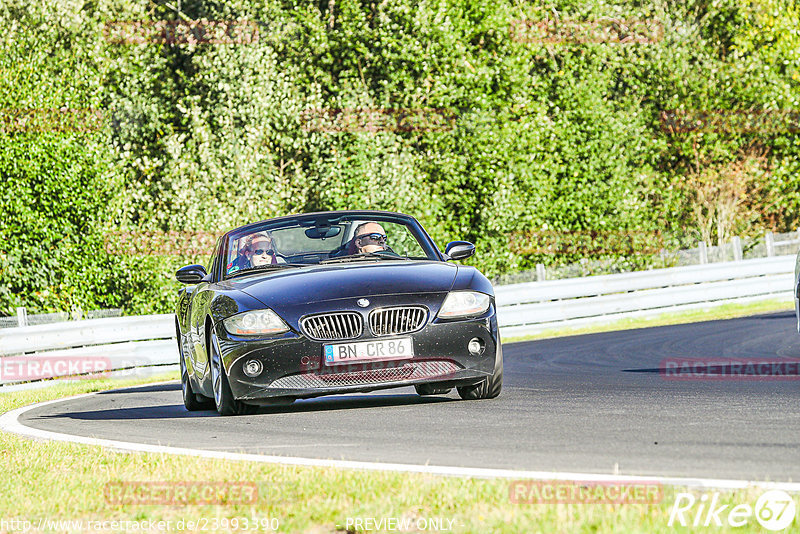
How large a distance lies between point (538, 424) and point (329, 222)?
312 cm

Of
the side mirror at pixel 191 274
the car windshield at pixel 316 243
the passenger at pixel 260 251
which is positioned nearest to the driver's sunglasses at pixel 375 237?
the car windshield at pixel 316 243

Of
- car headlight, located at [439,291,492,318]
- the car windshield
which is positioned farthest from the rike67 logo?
the car windshield

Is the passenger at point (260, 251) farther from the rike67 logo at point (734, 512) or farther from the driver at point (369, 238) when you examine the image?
the rike67 logo at point (734, 512)

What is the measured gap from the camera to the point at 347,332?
8578 mm

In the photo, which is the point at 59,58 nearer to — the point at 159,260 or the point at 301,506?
the point at 159,260

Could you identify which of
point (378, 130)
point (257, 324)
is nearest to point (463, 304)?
point (257, 324)

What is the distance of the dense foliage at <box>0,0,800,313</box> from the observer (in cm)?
2784

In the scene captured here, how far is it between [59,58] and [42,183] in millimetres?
9725

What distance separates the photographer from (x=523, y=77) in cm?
3788

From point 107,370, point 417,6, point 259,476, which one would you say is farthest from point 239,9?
point 259,476

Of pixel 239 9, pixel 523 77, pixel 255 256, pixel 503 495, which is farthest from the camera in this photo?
pixel 523 77

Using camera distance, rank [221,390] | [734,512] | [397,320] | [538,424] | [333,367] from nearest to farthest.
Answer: [734,512] → [538,424] → [333,367] → [397,320] → [221,390]

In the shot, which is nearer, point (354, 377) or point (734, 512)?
point (734, 512)

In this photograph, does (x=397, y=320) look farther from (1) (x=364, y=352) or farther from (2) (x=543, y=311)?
(2) (x=543, y=311)
